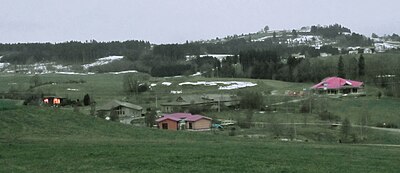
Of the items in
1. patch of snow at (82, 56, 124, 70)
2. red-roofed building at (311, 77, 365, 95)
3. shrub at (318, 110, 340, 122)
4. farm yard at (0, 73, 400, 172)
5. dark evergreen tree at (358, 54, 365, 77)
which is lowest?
shrub at (318, 110, 340, 122)

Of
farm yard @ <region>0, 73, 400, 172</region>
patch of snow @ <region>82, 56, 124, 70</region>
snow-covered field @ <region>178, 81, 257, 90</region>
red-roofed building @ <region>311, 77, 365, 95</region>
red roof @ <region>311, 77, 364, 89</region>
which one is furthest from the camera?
patch of snow @ <region>82, 56, 124, 70</region>

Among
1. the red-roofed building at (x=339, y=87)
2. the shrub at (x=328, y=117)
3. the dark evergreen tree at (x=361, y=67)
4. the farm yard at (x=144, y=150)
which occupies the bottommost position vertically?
the shrub at (x=328, y=117)

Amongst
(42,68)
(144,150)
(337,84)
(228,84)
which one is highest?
(42,68)

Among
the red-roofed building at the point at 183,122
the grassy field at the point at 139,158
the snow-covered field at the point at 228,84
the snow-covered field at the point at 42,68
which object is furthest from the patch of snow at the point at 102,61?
the grassy field at the point at 139,158

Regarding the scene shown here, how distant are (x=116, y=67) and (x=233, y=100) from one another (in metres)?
97.4

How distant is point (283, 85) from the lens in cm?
10062

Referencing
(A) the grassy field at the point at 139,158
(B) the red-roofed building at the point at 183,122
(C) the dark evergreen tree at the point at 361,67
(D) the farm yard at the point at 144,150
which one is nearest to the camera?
(A) the grassy field at the point at 139,158

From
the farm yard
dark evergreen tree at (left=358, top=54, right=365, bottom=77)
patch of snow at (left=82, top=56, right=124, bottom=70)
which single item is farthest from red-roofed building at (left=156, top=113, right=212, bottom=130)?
patch of snow at (left=82, top=56, right=124, bottom=70)

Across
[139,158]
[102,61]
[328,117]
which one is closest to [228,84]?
[328,117]

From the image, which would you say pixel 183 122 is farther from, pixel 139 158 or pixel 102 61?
pixel 102 61

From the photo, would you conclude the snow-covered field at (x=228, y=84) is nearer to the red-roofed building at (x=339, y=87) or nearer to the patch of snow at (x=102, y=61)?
the red-roofed building at (x=339, y=87)

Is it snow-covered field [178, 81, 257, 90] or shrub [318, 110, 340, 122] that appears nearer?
shrub [318, 110, 340, 122]

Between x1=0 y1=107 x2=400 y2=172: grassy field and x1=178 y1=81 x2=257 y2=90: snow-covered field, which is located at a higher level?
x1=0 y1=107 x2=400 y2=172: grassy field

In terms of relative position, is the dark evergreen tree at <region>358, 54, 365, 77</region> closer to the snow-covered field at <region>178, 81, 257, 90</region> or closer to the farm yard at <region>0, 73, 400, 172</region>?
the snow-covered field at <region>178, 81, 257, 90</region>
